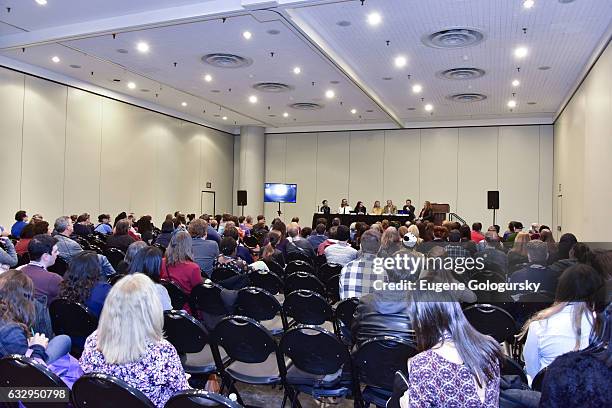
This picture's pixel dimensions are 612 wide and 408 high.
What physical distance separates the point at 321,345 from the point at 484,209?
15625 mm

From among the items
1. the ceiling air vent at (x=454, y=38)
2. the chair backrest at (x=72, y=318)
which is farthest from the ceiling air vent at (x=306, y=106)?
the chair backrest at (x=72, y=318)

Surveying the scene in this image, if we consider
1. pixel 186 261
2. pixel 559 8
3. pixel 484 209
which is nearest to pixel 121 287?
pixel 186 261

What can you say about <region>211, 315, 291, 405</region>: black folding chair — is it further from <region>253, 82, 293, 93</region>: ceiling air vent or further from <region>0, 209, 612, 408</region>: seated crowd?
<region>253, 82, 293, 93</region>: ceiling air vent

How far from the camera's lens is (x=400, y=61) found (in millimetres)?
10570

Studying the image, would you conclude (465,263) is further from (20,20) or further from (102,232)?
(20,20)

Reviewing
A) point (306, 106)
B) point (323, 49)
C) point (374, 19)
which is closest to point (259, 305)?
point (374, 19)

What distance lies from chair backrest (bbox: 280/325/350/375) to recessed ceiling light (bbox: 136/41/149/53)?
28.4 feet

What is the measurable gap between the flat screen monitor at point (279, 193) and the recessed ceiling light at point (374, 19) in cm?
1079

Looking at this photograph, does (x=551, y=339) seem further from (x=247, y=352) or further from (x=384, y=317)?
(x=247, y=352)

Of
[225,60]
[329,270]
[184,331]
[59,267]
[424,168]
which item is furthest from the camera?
[424,168]

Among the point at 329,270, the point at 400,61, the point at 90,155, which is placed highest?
the point at 400,61

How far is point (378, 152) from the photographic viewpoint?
734 inches

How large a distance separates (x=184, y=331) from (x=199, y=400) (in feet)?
5.03

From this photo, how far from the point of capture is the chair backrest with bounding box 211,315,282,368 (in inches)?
120
